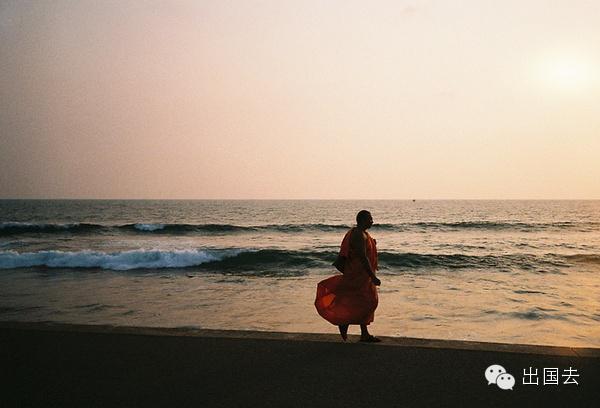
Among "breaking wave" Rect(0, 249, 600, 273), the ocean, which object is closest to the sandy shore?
the ocean

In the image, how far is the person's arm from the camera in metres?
5.15

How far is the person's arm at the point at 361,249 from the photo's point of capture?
203 inches

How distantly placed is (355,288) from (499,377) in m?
1.79

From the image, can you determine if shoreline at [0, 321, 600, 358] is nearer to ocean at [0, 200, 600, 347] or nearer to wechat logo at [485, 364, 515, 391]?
wechat logo at [485, 364, 515, 391]

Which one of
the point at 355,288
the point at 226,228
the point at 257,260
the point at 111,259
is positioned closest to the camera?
the point at 355,288

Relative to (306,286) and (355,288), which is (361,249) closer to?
(355,288)

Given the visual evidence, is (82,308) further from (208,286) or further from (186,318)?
(208,286)

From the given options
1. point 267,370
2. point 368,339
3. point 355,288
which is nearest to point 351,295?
point 355,288

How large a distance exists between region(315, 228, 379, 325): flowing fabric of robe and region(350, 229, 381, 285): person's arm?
0.05 meters

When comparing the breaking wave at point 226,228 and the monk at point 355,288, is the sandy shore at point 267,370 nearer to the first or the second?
the monk at point 355,288

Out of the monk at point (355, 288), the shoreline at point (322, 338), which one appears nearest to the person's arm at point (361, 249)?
the monk at point (355, 288)

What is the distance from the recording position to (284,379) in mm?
3881

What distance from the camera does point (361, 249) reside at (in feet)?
17.0

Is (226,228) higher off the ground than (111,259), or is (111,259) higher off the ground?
(226,228)
